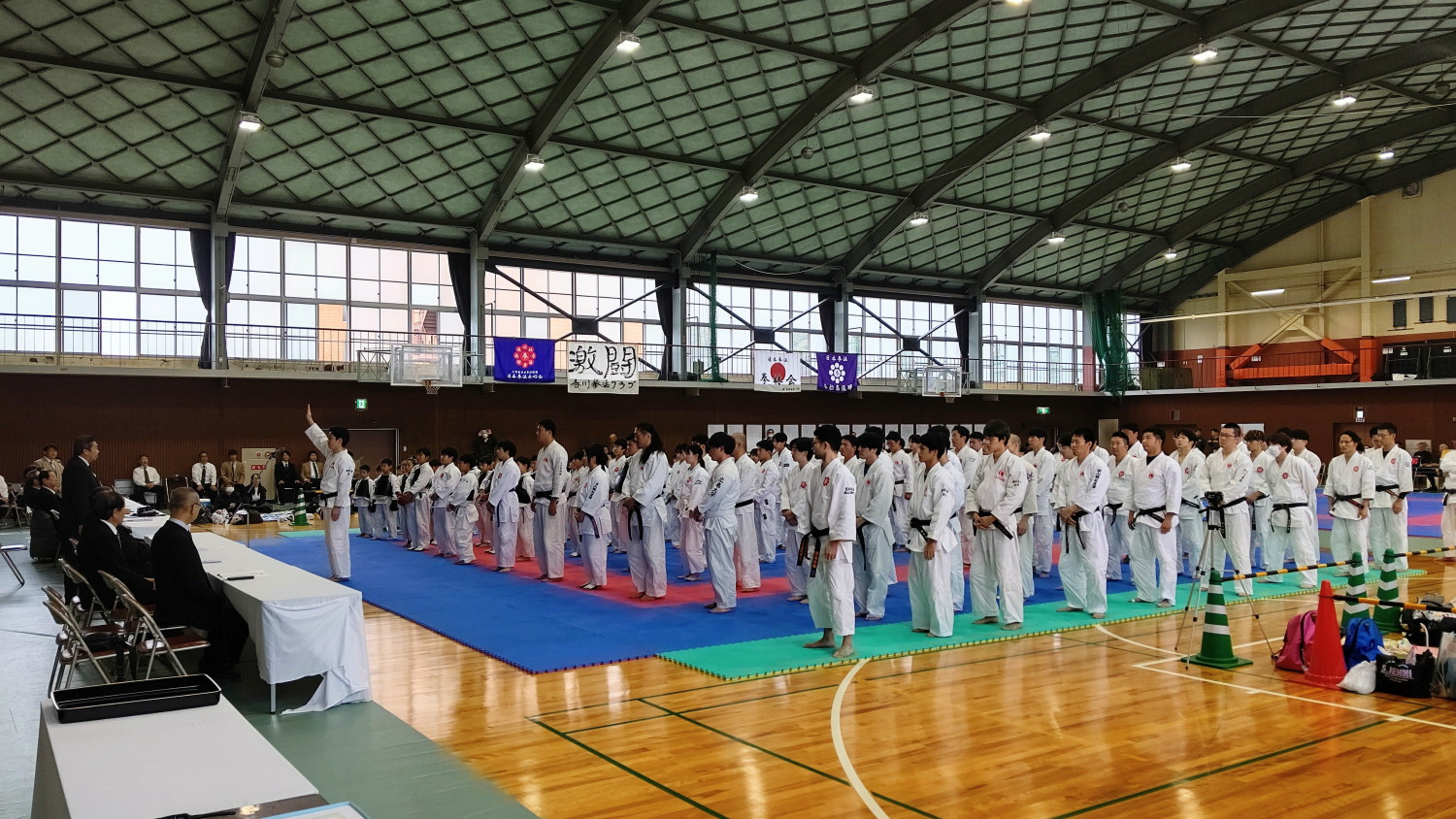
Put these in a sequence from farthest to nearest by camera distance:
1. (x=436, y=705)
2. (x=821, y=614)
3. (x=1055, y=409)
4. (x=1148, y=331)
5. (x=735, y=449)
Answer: (x=1148, y=331)
(x=1055, y=409)
(x=735, y=449)
(x=821, y=614)
(x=436, y=705)

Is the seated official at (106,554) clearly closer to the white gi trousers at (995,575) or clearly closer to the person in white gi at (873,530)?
the person in white gi at (873,530)

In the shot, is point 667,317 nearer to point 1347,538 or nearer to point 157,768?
point 1347,538

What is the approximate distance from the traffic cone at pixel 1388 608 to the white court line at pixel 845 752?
467 cm

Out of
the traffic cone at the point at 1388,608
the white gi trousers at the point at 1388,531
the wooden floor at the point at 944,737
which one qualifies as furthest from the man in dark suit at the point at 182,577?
the white gi trousers at the point at 1388,531

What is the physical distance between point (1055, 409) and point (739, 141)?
17.3 meters

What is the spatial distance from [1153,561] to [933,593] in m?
3.09

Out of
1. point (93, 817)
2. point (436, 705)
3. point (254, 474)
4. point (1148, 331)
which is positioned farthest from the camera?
point (1148, 331)

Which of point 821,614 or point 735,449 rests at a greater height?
point 735,449

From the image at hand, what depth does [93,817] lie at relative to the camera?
232 cm

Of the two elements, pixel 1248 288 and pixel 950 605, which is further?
pixel 1248 288

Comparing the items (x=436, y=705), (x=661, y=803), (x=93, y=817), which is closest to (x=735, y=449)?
(x=436, y=705)

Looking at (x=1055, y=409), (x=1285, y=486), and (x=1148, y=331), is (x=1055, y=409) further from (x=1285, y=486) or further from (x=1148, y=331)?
(x=1285, y=486)

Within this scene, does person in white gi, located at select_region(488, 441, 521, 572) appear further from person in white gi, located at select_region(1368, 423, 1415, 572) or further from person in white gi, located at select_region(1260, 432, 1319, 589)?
person in white gi, located at select_region(1368, 423, 1415, 572)

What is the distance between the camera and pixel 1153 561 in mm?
10156
